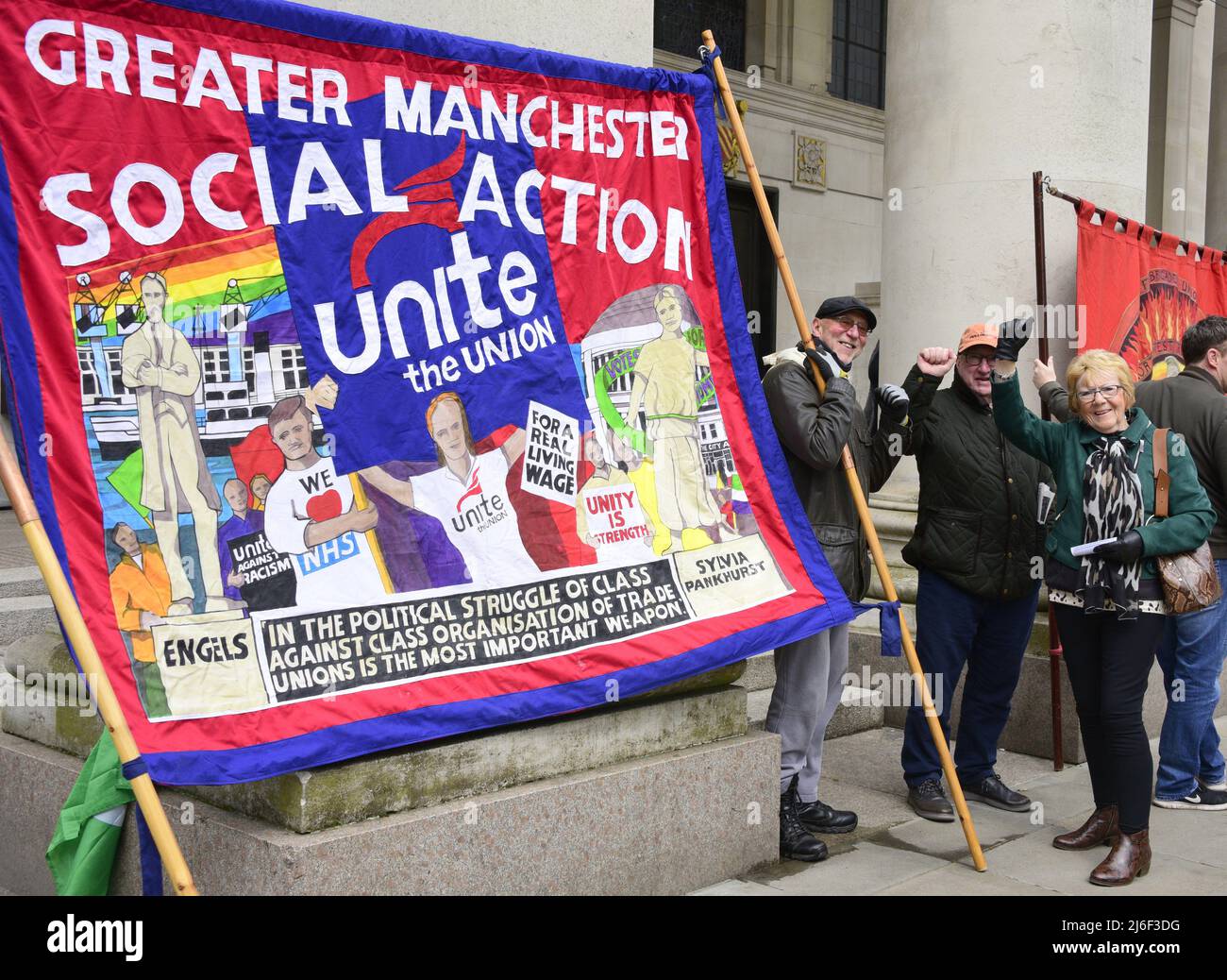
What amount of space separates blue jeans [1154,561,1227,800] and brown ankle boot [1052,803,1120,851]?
34.4 inches

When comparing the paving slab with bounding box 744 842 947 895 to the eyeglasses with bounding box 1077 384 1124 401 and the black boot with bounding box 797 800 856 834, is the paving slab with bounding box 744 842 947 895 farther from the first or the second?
the eyeglasses with bounding box 1077 384 1124 401

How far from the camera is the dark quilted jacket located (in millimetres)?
5164

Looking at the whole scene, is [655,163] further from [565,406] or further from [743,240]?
[743,240]

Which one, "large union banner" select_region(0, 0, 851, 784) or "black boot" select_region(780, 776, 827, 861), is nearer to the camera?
"large union banner" select_region(0, 0, 851, 784)

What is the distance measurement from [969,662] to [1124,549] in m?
1.13

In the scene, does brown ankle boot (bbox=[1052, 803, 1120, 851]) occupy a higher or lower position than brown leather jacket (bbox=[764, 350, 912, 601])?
lower

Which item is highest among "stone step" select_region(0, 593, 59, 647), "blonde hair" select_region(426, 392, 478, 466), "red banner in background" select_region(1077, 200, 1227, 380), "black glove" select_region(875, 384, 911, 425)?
"red banner in background" select_region(1077, 200, 1227, 380)

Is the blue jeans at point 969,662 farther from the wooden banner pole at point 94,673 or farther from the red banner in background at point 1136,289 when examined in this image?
the wooden banner pole at point 94,673

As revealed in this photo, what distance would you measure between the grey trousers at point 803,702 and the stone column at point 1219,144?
11.0 metres

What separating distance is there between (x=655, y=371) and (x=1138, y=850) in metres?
2.50

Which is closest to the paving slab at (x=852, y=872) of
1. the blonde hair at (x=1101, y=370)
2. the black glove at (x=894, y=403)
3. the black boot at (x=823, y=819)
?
the black boot at (x=823, y=819)

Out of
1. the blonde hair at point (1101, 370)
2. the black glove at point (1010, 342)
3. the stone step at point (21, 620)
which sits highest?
the black glove at point (1010, 342)

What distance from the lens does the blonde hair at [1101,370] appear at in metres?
4.57

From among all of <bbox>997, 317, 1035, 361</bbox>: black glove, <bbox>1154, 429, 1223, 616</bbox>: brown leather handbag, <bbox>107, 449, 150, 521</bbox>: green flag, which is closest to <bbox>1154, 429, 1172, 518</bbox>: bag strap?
<bbox>1154, 429, 1223, 616</bbox>: brown leather handbag
